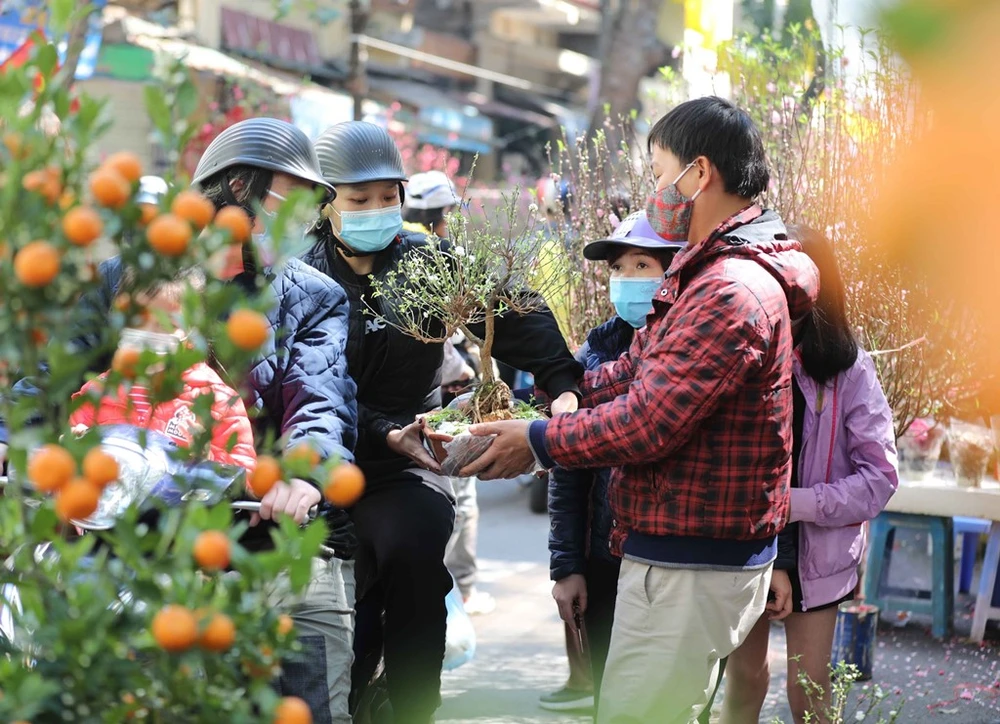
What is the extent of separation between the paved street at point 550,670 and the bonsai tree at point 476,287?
5.95 feet

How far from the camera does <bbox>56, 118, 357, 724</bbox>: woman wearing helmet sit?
2.79 metres

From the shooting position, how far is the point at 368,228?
3494 mm

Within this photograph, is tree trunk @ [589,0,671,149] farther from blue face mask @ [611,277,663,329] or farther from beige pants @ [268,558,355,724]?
beige pants @ [268,558,355,724]

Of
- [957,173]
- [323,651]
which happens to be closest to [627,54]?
[323,651]

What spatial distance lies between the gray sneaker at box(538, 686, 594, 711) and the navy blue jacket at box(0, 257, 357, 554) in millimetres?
2039

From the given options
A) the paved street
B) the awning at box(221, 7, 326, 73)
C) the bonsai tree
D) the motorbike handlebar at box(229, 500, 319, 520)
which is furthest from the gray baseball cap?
the awning at box(221, 7, 326, 73)

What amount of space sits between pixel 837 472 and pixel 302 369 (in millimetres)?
1556

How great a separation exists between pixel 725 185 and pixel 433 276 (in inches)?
31.1

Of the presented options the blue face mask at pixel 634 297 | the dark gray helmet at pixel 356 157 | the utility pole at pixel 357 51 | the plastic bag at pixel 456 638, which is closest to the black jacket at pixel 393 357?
the dark gray helmet at pixel 356 157

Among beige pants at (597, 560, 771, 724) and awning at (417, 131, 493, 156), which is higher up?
awning at (417, 131, 493, 156)

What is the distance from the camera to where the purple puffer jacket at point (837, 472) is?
3.42 meters

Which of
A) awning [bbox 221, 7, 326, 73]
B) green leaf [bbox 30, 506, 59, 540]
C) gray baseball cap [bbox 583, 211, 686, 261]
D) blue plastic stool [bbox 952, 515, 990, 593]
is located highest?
awning [bbox 221, 7, 326, 73]

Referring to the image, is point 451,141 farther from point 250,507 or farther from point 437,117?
point 250,507

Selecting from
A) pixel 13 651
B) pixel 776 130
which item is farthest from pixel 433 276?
pixel 776 130
